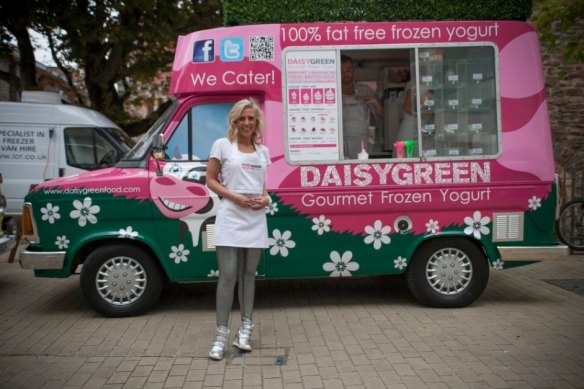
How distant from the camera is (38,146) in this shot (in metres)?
11.4

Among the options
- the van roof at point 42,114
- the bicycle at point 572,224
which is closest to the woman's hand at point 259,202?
the bicycle at point 572,224

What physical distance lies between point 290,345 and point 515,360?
182 centimetres

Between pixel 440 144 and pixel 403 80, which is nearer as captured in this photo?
pixel 440 144

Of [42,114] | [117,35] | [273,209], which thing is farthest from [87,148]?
[273,209]

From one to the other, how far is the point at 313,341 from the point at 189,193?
1.85 meters

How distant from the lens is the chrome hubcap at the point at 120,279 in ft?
19.5

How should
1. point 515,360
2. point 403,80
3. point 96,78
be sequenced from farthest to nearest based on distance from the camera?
point 96,78
point 403,80
point 515,360

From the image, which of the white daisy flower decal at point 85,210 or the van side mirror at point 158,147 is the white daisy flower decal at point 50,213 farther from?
the van side mirror at point 158,147

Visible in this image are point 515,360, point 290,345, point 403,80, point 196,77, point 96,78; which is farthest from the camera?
point 96,78

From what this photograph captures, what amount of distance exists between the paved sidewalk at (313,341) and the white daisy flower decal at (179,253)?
24.7 inches

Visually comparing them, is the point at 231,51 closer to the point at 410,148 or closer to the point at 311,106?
the point at 311,106

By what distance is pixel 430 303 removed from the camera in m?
6.26

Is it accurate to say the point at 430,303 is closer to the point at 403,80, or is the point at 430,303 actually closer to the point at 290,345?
the point at 290,345

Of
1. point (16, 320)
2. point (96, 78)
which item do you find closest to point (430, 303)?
point (16, 320)
